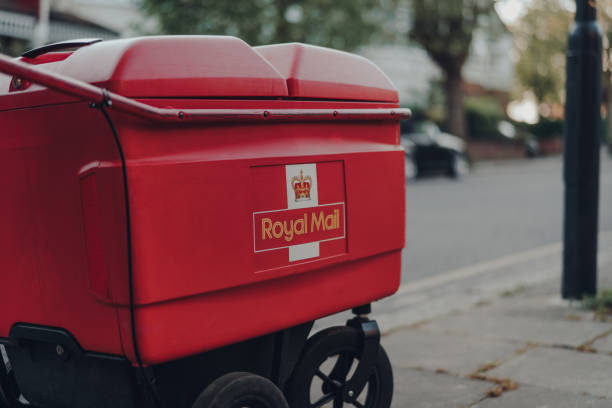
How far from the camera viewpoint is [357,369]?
8.55 feet

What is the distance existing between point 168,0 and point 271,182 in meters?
16.5

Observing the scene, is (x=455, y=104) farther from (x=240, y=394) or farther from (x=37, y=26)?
(x=240, y=394)

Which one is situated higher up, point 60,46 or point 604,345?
point 60,46

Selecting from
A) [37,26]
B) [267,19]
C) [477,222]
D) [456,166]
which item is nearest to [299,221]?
[477,222]

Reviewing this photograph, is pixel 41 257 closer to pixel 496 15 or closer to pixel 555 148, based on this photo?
pixel 496 15

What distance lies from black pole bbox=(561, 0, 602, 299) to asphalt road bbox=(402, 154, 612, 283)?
1.77 meters

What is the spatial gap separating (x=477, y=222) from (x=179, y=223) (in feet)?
→ 25.7

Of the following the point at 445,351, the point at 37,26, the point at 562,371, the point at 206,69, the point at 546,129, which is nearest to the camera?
the point at 206,69

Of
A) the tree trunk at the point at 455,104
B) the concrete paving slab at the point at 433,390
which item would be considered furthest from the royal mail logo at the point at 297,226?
the tree trunk at the point at 455,104

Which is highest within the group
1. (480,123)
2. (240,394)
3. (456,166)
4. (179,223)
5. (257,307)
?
(179,223)

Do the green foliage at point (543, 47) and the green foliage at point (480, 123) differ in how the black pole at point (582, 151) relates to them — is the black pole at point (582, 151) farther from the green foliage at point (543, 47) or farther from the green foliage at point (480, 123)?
the green foliage at point (480, 123)

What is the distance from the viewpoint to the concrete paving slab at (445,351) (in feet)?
11.7

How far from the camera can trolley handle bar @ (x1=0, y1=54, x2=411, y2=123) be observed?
1.78m

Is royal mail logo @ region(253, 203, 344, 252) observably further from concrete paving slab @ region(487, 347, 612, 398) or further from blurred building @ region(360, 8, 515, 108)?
blurred building @ region(360, 8, 515, 108)
